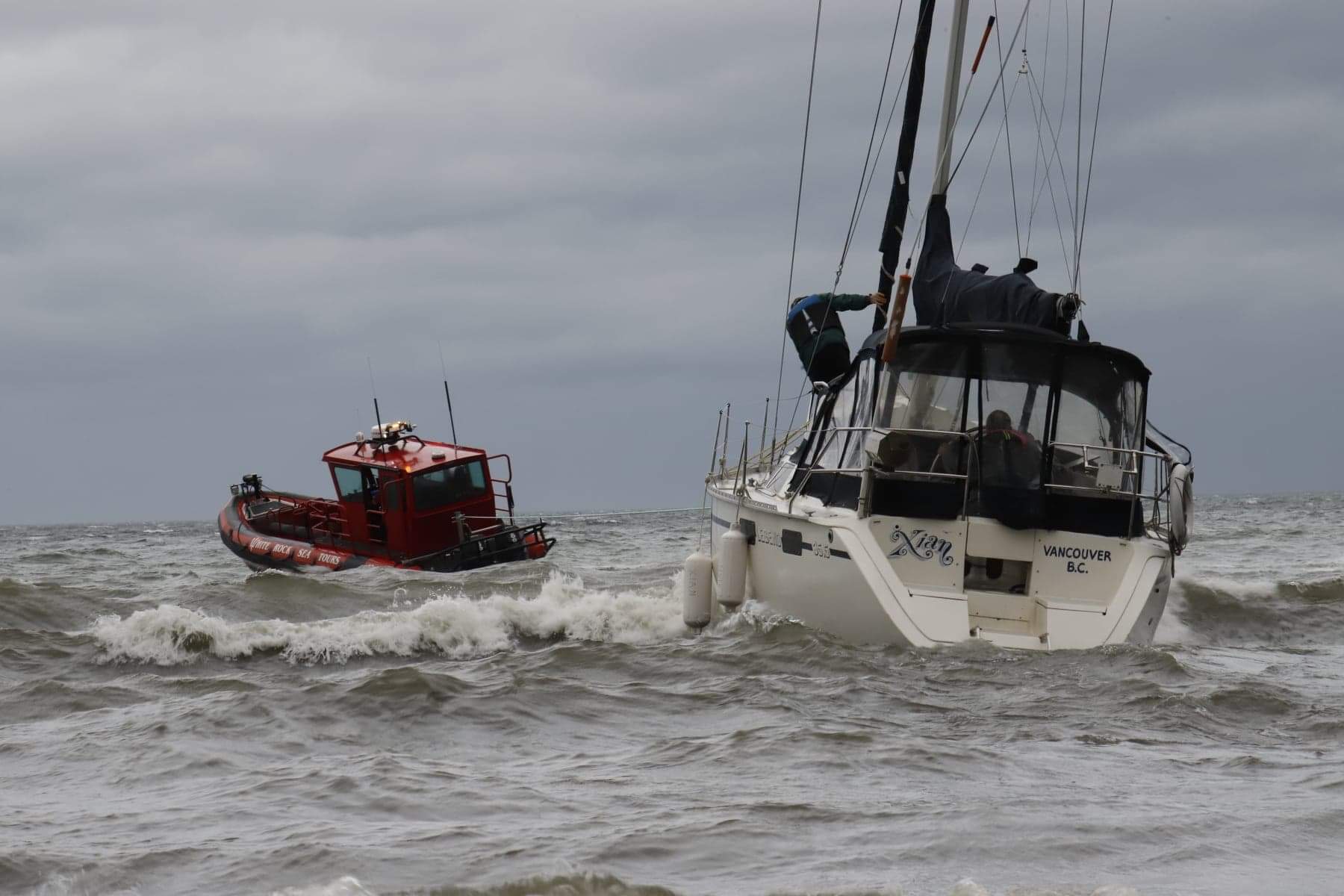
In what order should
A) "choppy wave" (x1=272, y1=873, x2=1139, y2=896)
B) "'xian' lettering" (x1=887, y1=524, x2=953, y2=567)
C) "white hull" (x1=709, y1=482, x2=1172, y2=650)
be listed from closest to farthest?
1. "choppy wave" (x1=272, y1=873, x2=1139, y2=896)
2. "white hull" (x1=709, y1=482, x2=1172, y2=650)
3. "'xian' lettering" (x1=887, y1=524, x2=953, y2=567)

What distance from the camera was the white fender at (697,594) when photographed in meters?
10.6

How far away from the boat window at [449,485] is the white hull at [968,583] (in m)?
11.0

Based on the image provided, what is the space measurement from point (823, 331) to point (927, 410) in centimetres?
283

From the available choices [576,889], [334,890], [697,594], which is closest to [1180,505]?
[697,594]

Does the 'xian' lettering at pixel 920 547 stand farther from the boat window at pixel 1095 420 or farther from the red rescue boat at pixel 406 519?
the red rescue boat at pixel 406 519

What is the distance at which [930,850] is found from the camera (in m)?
4.61

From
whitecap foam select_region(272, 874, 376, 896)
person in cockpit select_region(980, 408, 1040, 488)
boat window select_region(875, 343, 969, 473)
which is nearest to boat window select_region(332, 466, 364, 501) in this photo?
boat window select_region(875, 343, 969, 473)

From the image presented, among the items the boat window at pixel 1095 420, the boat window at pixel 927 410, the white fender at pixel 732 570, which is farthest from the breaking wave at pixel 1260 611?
the white fender at pixel 732 570

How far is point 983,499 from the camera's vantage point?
9164 millimetres

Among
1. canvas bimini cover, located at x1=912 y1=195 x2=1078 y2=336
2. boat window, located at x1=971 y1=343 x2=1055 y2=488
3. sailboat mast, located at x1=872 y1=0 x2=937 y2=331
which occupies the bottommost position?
boat window, located at x1=971 y1=343 x2=1055 y2=488

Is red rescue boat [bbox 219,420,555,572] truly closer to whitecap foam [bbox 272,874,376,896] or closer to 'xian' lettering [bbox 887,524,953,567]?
'xian' lettering [bbox 887,524,953,567]

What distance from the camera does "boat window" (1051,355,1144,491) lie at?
30.8 feet

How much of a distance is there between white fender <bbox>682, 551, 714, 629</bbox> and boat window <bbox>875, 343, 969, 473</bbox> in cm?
192

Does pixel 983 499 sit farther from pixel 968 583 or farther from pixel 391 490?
pixel 391 490
